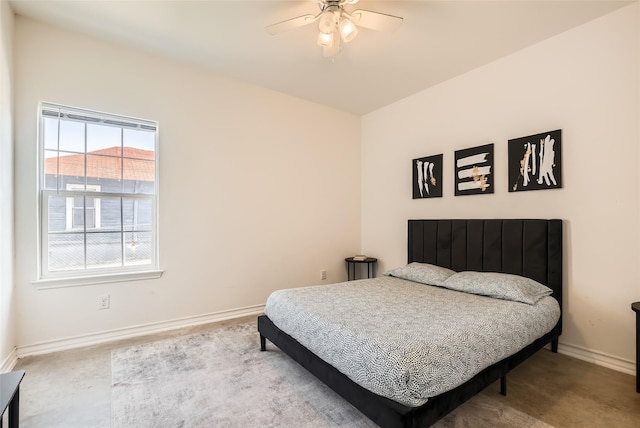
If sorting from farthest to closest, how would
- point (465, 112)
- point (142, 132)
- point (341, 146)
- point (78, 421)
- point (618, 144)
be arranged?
point (341, 146), point (465, 112), point (142, 132), point (618, 144), point (78, 421)

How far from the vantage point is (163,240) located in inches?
119

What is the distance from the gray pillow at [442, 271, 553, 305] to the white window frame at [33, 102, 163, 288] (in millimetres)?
2853

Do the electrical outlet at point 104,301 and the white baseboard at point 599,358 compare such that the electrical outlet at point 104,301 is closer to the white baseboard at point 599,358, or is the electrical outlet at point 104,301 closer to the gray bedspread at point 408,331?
the gray bedspread at point 408,331

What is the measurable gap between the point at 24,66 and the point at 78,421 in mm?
2655

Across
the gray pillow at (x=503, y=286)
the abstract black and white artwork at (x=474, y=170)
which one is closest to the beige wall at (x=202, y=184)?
the abstract black and white artwork at (x=474, y=170)

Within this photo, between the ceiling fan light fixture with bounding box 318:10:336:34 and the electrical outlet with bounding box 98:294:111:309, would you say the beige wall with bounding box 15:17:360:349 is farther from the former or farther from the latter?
the ceiling fan light fixture with bounding box 318:10:336:34

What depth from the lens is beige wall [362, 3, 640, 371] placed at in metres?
2.24

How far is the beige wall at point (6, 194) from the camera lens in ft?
6.97

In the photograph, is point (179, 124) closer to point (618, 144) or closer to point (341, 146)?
point (341, 146)

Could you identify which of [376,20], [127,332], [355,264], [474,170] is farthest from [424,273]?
[127,332]

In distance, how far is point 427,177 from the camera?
3.60m

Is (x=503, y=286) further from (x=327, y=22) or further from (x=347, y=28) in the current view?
(x=327, y=22)

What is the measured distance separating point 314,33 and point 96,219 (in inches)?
99.2

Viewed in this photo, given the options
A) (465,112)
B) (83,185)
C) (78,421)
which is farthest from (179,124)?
(465,112)
